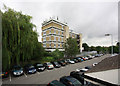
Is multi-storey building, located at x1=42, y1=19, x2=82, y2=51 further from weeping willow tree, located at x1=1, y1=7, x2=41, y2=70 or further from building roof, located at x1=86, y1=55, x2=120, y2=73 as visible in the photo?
building roof, located at x1=86, y1=55, x2=120, y2=73

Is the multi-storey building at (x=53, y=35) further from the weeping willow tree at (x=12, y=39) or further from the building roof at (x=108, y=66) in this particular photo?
the building roof at (x=108, y=66)

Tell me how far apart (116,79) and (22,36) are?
1140 centimetres

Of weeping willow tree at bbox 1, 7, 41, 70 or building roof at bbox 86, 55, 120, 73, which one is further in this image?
weeping willow tree at bbox 1, 7, 41, 70

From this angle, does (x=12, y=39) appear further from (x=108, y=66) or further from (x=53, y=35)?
(x=53, y=35)

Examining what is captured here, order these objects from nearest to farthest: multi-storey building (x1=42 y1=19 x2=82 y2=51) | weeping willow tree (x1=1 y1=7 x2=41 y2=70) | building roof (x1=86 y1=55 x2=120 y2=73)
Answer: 1. building roof (x1=86 y1=55 x2=120 y2=73)
2. weeping willow tree (x1=1 y1=7 x2=41 y2=70)
3. multi-storey building (x1=42 y1=19 x2=82 y2=51)

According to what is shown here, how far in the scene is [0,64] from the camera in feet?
26.4

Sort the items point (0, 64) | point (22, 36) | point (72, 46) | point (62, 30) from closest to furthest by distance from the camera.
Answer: point (0, 64) < point (22, 36) < point (72, 46) < point (62, 30)

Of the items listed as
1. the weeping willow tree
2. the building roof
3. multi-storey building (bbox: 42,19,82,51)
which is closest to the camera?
the building roof

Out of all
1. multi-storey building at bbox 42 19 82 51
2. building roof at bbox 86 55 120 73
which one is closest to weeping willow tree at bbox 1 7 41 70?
building roof at bbox 86 55 120 73

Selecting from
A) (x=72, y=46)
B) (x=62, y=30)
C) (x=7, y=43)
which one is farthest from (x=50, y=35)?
(x=7, y=43)

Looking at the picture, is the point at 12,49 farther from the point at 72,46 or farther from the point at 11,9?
the point at 72,46

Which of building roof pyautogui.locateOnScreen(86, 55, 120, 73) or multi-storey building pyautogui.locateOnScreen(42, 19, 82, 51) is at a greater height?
multi-storey building pyautogui.locateOnScreen(42, 19, 82, 51)

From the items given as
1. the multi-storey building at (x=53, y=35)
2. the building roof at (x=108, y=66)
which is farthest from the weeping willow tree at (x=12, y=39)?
the multi-storey building at (x=53, y=35)

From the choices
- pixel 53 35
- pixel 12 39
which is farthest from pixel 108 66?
pixel 53 35
